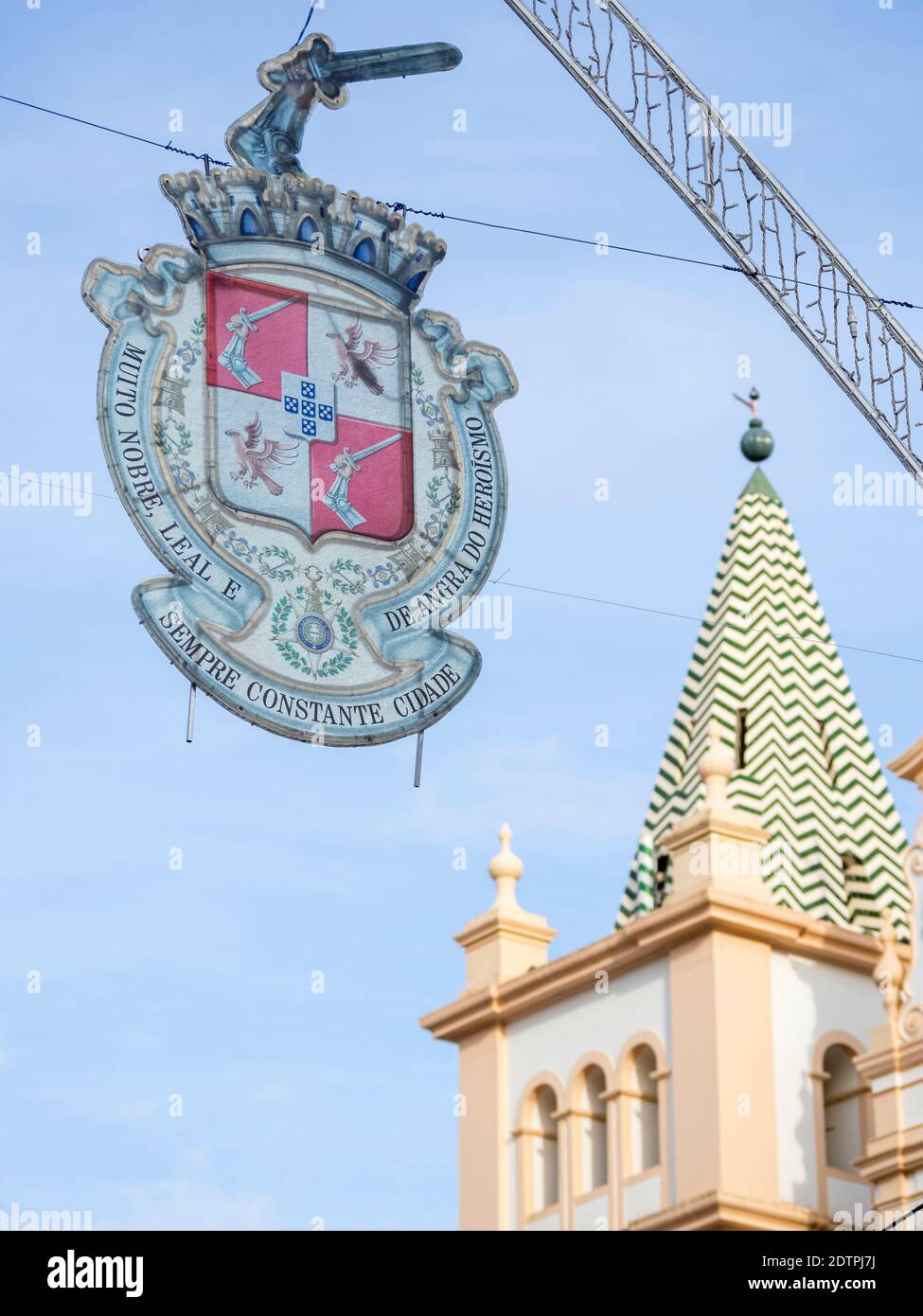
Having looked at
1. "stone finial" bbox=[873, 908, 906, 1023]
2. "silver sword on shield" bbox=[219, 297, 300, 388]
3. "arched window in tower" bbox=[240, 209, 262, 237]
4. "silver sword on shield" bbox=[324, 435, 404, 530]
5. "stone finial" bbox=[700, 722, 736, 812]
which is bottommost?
"stone finial" bbox=[873, 908, 906, 1023]

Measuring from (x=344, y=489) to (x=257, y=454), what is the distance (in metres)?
0.99

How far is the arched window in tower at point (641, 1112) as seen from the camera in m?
37.3

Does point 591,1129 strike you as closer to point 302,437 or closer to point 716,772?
point 716,772

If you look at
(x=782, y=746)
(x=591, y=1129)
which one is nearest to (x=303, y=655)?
(x=591, y=1129)

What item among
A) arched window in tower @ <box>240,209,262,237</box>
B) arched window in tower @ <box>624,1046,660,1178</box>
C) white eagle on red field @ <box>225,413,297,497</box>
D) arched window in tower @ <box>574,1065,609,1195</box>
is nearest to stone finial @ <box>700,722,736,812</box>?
arched window in tower @ <box>624,1046,660,1178</box>

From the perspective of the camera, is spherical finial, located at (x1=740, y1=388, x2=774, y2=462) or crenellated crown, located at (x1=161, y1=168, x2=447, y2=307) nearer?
crenellated crown, located at (x1=161, y1=168, x2=447, y2=307)

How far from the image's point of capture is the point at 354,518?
31.6 metres

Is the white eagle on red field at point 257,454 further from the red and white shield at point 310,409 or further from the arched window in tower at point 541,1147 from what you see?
the arched window in tower at point 541,1147

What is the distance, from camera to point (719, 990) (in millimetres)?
36406

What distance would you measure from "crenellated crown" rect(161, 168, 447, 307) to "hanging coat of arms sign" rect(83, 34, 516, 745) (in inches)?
0.8

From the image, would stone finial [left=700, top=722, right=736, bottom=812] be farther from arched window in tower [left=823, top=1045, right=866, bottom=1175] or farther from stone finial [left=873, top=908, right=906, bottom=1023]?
arched window in tower [left=823, top=1045, right=866, bottom=1175]

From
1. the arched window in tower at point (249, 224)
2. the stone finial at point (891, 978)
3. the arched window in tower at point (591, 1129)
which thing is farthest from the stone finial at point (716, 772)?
the arched window in tower at point (249, 224)

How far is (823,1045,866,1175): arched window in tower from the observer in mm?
36969
